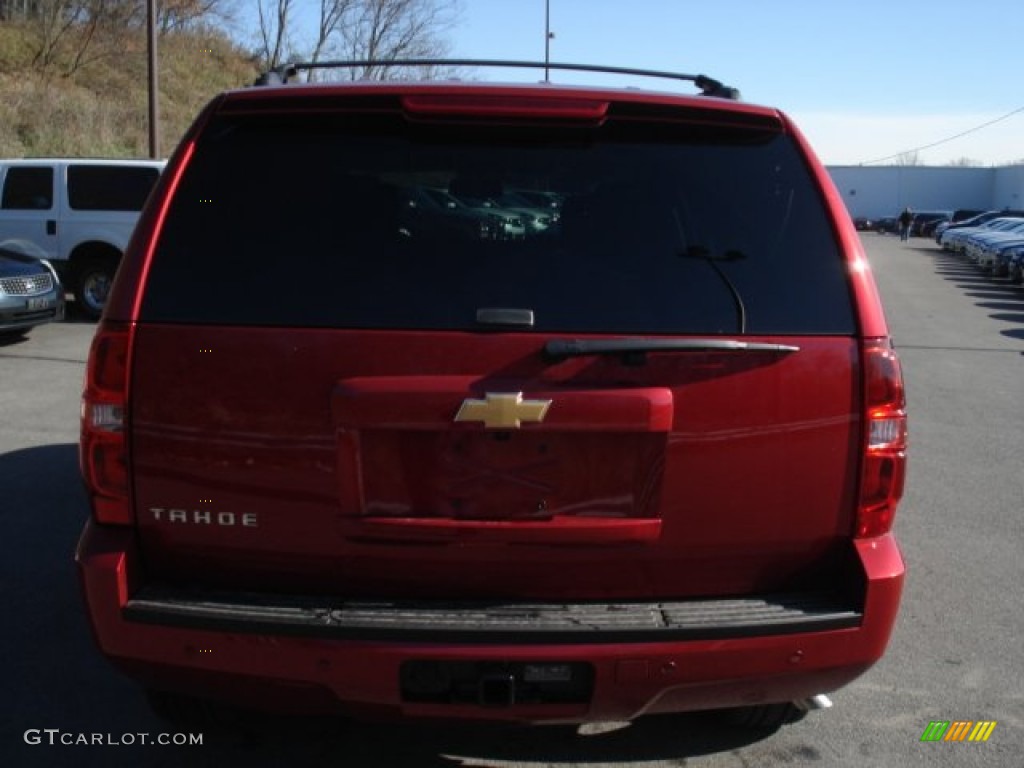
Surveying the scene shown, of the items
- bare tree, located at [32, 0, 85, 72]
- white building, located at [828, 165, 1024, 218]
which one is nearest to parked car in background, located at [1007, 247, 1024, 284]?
bare tree, located at [32, 0, 85, 72]

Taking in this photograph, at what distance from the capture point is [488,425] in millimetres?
2418

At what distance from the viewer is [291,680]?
2465 millimetres

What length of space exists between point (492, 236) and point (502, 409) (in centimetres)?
60

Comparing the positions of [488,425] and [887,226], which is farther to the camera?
[887,226]

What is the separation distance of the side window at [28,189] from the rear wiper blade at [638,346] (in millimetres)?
13708

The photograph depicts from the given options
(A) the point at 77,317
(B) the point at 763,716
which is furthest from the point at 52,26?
(B) the point at 763,716

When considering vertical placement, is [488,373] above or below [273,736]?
above

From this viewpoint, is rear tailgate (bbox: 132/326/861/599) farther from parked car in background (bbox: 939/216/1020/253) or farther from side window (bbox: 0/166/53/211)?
parked car in background (bbox: 939/216/1020/253)

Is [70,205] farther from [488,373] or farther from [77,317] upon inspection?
[488,373]

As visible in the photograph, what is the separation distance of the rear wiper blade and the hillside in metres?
25.5

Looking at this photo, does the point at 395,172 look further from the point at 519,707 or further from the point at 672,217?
the point at 519,707

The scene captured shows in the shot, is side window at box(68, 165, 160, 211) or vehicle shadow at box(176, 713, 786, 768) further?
side window at box(68, 165, 160, 211)

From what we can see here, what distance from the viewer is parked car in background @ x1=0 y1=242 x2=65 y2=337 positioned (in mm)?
11578

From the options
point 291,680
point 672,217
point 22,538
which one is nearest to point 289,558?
point 291,680
